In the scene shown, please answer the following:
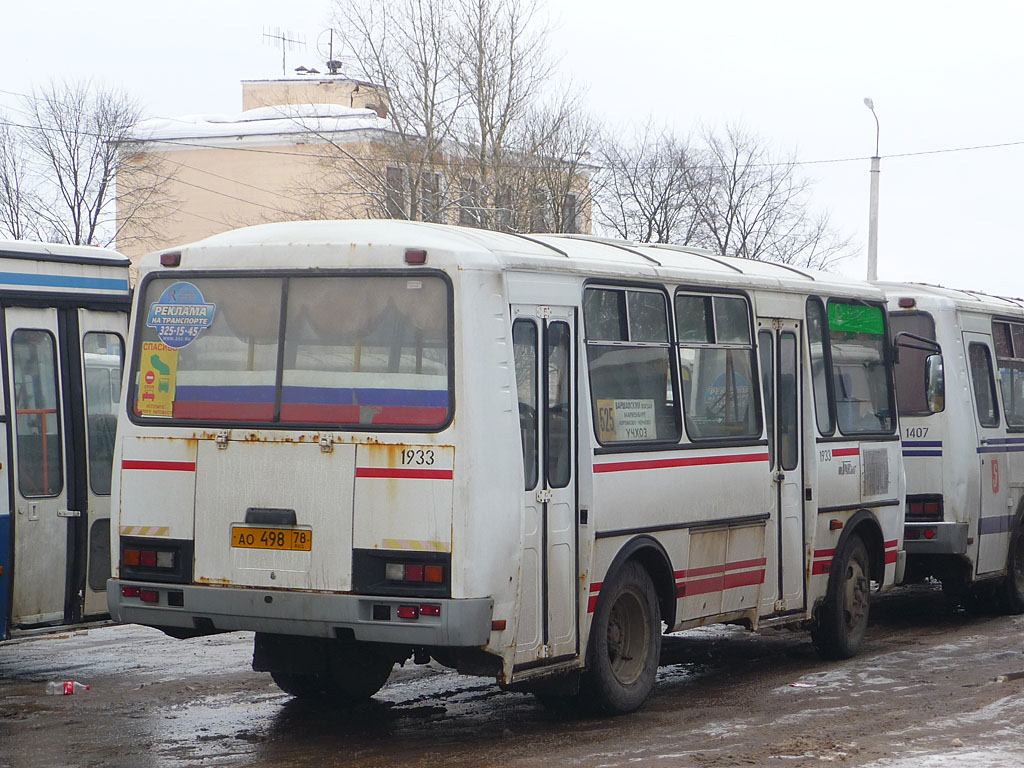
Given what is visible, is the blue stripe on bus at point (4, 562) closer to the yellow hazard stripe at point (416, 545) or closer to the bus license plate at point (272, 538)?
the bus license plate at point (272, 538)

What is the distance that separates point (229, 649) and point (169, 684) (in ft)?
5.70

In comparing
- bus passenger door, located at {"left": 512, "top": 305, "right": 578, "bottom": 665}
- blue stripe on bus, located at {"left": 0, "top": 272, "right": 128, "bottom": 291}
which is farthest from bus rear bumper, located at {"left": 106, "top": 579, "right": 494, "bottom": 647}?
blue stripe on bus, located at {"left": 0, "top": 272, "right": 128, "bottom": 291}

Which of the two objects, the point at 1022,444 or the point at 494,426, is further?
the point at 1022,444

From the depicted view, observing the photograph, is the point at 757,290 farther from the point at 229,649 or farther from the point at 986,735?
the point at 229,649

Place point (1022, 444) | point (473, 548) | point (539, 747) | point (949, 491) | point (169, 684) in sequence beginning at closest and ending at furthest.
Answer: point (473, 548)
point (539, 747)
point (169, 684)
point (949, 491)
point (1022, 444)

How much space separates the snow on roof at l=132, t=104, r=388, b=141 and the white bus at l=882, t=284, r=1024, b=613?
29.6 meters

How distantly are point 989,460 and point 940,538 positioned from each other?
3.64 ft

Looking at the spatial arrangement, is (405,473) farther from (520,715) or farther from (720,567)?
(720,567)

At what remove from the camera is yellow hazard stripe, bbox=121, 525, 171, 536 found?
799 cm

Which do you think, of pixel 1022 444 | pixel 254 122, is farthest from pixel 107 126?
pixel 1022 444

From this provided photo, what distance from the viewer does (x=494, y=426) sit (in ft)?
24.7

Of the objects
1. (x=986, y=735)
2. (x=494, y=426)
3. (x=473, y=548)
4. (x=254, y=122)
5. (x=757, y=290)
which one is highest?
(x=254, y=122)

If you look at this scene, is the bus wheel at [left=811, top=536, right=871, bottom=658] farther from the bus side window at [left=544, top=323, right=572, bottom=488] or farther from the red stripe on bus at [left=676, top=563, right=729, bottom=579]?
the bus side window at [left=544, top=323, right=572, bottom=488]

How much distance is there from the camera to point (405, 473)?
7504 mm
